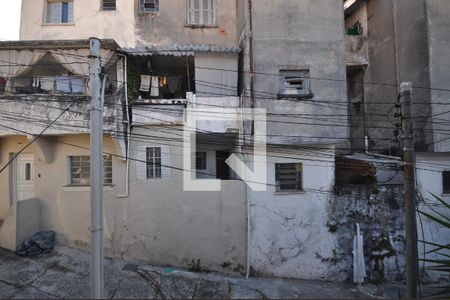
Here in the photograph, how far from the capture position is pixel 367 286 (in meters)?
10.7

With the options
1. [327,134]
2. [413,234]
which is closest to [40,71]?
[327,134]

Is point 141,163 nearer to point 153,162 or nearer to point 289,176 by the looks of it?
point 153,162

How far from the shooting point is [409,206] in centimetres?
780

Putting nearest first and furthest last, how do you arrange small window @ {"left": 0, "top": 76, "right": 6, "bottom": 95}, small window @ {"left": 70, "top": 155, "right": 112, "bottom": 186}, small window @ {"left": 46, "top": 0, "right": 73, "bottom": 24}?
small window @ {"left": 0, "top": 76, "right": 6, "bottom": 95} < small window @ {"left": 70, "top": 155, "right": 112, "bottom": 186} < small window @ {"left": 46, "top": 0, "right": 73, "bottom": 24}

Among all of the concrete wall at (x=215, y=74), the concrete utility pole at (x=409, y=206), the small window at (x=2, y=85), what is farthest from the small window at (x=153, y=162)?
the concrete utility pole at (x=409, y=206)

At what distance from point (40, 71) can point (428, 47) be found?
13.1 m

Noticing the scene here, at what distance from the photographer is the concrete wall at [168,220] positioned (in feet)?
35.7

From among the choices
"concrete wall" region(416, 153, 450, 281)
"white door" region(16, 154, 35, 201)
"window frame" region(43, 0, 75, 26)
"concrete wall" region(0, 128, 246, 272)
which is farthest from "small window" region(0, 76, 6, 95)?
"concrete wall" region(416, 153, 450, 281)

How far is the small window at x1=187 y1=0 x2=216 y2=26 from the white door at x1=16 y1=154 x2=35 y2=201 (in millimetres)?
7803

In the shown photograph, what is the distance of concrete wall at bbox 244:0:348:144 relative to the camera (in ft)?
35.8

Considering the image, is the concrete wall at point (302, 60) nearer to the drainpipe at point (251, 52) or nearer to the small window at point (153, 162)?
the drainpipe at point (251, 52)

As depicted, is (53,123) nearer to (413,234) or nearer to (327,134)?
(327,134)

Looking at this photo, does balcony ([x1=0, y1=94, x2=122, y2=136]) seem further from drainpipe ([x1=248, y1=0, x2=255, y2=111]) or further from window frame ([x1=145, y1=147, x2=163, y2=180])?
drainpipe ([x1=248, y1=0, x2=255, y2=111])

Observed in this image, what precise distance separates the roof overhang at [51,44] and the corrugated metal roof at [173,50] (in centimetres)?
51
